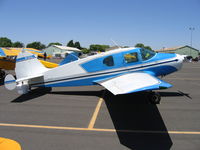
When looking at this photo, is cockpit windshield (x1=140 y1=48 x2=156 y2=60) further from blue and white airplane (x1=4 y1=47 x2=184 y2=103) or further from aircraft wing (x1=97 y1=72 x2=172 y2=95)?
aircraft wing (x1=97 y1=72 x2=172 y2=95)

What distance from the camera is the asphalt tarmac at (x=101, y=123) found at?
3467 mm

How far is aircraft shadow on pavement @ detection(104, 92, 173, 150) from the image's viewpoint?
3.47m

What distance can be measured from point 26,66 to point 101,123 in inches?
197

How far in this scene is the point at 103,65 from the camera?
6938 mm

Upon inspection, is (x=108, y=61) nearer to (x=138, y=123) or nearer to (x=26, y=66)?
(x=138, y=123)

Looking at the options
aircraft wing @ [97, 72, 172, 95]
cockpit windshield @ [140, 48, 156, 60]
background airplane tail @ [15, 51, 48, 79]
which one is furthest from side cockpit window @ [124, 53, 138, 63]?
background airplane tail @ [15, 51, 48, 79]

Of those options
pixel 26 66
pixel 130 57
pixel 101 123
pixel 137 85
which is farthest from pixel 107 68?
pixel 26 66

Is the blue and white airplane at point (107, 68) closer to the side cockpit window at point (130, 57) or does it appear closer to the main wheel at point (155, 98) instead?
the side cockpit window at point (130, 57)

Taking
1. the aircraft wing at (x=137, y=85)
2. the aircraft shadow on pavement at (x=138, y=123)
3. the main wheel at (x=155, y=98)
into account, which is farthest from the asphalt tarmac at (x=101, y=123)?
the aircraft wing at (x=137, y=85)

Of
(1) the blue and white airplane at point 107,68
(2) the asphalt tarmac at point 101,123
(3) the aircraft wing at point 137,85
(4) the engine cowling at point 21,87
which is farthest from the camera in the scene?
(1) the blue and white airplane at point 107,68

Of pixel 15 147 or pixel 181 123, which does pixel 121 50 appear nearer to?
pixel 181 123

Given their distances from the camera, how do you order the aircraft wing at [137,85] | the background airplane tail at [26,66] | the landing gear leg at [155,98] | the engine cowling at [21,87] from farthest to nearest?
the background airplane tail at [26,66]
the engine cowling at [21,87]
the landing gear leg at [155,98]
the aircraft wing at [137,85]

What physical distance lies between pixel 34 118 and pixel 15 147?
1.60 meters

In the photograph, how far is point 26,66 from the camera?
7324 millimetres
